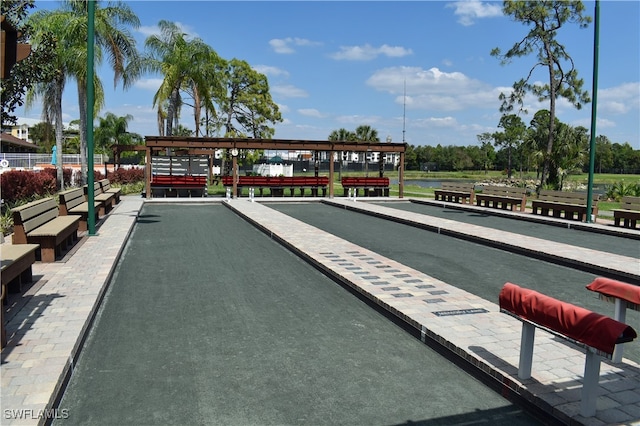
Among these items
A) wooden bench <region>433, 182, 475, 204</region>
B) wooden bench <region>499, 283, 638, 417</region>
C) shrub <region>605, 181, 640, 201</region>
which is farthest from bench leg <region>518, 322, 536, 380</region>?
shrub <region>605, 181, 640, 201</region>

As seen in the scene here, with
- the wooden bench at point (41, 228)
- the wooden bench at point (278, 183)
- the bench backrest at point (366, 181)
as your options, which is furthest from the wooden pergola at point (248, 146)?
the wooden bench at point (41, 228)

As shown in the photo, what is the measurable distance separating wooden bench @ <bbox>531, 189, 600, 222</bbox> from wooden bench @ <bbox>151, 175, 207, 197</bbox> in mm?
15628

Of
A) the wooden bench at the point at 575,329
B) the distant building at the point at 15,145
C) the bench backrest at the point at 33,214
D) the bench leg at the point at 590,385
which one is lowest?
the bench leg at the point at 590,385

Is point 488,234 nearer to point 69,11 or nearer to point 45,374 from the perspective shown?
point 45,374

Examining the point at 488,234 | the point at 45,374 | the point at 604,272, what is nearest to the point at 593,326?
the point at 45,374

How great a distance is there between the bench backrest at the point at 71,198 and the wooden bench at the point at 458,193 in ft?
50.3

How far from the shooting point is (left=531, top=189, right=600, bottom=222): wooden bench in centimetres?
1628

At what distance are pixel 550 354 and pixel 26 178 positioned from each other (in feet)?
59.9

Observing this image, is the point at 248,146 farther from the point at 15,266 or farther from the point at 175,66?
the point at 15,266

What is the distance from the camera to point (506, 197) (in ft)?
64.5

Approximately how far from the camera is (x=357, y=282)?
7.43m

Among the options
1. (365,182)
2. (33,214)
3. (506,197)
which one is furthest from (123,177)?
(33,214)

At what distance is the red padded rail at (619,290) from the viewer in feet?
14.2

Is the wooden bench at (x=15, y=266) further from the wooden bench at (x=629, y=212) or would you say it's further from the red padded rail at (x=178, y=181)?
the red padded rail at (x=178, y=181)
